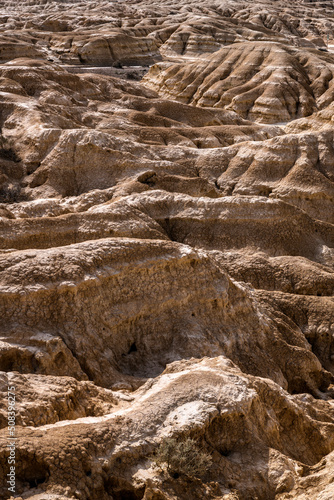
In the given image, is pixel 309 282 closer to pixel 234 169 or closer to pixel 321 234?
pixel 321 234

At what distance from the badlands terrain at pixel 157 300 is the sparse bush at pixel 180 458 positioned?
136 mm

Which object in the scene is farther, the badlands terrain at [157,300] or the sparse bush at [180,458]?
the badlands terrain at [157,300]

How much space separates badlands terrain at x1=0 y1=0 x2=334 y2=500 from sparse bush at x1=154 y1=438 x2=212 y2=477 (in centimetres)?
14

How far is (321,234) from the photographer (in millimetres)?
21062

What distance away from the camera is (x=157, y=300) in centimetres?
1293

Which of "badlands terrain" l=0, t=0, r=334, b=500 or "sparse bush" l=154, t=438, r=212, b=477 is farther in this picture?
"badlands terrain" l=0, t=0, r=334, b=500

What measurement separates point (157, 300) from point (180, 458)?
238 inches

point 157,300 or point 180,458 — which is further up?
point 180,458

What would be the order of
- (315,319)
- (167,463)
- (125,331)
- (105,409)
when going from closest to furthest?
(167,463)
(105,409)
(125,331)
(315,319)

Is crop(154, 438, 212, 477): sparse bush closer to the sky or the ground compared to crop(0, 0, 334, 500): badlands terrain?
closer to the sky

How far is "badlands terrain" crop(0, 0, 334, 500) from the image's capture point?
25.1ft

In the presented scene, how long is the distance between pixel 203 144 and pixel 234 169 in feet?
20.8

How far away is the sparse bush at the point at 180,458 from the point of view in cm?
715

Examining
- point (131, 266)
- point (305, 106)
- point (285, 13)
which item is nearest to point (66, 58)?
point (305, 106)
